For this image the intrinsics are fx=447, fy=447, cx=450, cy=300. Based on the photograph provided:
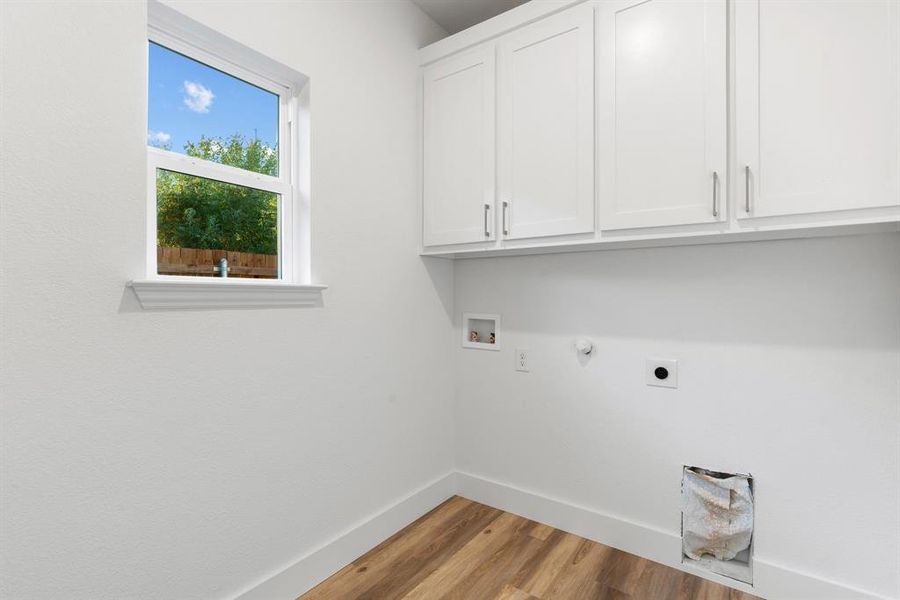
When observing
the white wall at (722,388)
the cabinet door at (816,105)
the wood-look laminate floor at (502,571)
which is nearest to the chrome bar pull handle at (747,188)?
the cabinet door at (816,105)

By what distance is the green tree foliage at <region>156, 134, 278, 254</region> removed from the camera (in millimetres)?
1488

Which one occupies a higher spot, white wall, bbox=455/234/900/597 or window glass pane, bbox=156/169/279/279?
window glass pane, bbox=156/169/279/279

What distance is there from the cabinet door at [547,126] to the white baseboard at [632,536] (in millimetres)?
1372

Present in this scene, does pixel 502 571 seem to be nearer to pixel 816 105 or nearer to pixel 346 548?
pixel 346 548

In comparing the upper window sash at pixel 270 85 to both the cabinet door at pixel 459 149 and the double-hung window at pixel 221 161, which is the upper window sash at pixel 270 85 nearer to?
the double-hung window at pixel 221 161

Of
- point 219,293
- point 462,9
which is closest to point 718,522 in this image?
point 219,293

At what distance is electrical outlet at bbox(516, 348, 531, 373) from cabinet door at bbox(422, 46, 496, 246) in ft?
2.17

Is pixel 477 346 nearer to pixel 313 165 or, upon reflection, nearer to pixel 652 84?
pixel 313 165

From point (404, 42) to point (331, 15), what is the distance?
0.48m

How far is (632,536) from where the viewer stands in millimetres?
2043

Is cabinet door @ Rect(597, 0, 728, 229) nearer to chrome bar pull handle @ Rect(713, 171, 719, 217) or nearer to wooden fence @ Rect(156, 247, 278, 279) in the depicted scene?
chrome bar pull handle @ Rect(713, 171, 719, 217)

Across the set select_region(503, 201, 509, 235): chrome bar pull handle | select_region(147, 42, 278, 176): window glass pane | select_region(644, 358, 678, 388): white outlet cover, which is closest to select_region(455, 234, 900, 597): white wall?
select_region(644, 358, 678, 388): white outlet cover

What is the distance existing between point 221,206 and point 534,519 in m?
2.07

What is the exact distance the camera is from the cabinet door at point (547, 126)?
6.01 feet
